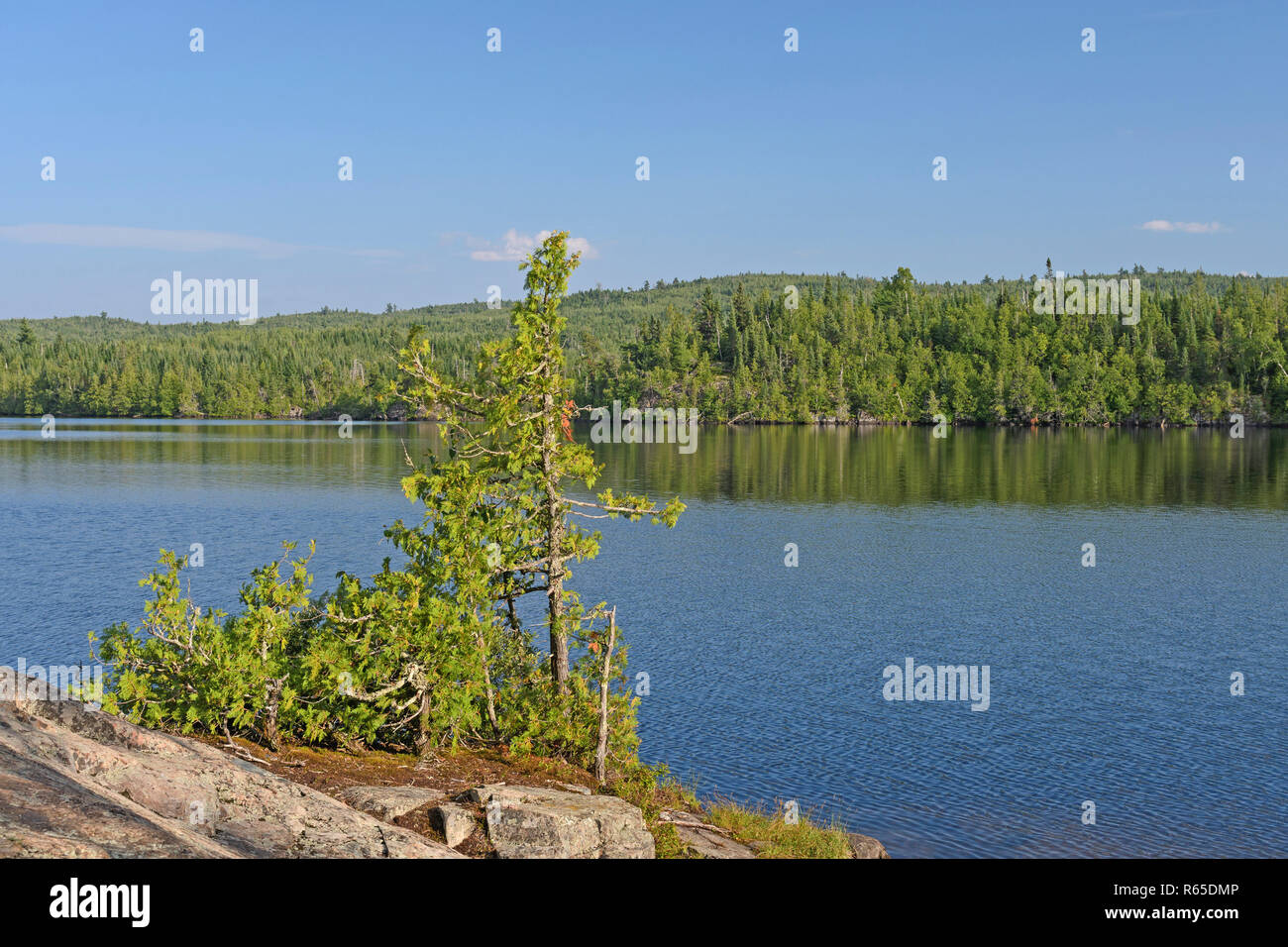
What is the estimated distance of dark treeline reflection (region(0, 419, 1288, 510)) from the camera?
334 ft

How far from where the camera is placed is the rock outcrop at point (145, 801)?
14703mm

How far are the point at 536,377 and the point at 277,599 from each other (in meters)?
7.91

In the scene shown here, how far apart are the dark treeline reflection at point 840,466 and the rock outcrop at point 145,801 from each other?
79.6 m

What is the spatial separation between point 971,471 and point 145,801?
117 m

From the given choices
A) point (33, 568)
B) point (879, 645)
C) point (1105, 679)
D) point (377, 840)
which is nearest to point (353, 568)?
point (33, 568)

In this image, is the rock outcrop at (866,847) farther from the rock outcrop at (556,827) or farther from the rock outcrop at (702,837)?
the rock outcrop at (556,827)

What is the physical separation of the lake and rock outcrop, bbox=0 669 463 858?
46.4ft

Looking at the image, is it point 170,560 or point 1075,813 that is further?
point 1075,813

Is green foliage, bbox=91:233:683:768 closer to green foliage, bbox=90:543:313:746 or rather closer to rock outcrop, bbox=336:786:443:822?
green foliage, bbox=90:543:313:746

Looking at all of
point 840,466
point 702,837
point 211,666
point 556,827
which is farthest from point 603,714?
point 840,466

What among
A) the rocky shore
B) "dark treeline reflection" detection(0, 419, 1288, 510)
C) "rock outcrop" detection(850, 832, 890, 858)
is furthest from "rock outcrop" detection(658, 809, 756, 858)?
"dark treeline reflection" detection(0, 419, 1288, 510)

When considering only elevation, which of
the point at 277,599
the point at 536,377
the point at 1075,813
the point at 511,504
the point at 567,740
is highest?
the point at 536,377

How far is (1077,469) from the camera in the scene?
127m

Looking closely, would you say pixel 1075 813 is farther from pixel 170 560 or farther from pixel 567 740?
pixel 170 560
